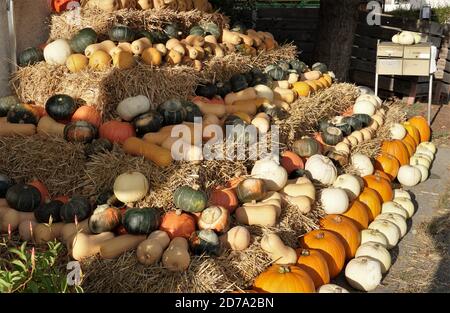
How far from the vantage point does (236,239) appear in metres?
4.79

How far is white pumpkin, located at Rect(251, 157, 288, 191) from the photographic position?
226 inches

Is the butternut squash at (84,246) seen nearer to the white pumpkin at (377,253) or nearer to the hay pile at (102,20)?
the white pumpkin at (377,253)

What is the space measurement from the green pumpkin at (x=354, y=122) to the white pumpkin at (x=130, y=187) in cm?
363

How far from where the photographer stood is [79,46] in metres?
6.89

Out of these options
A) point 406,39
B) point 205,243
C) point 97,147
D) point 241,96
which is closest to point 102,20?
point 241,96

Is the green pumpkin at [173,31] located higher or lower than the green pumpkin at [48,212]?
higher

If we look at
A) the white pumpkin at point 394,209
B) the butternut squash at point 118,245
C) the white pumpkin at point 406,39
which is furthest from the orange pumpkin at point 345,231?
the white pumpkin at point 406,39

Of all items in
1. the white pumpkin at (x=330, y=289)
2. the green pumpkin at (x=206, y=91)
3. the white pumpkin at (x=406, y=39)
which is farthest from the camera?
the white pumpkin at (x=406, y=39)

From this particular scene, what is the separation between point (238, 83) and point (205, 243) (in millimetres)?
3357

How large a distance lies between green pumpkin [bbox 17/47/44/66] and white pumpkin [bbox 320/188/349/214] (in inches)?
144

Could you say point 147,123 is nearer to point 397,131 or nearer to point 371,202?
point 371,202

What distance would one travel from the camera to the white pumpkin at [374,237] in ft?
18.3
